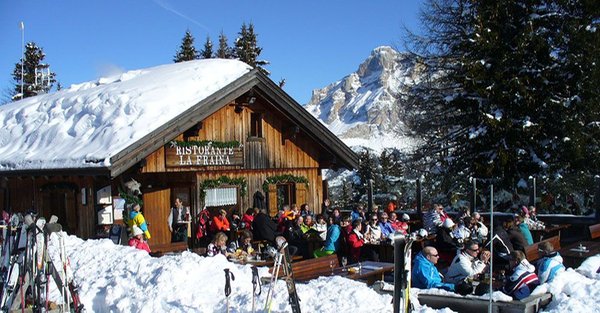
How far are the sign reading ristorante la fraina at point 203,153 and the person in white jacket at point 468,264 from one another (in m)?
8.41

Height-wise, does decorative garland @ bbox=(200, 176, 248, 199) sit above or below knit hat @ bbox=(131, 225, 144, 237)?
above

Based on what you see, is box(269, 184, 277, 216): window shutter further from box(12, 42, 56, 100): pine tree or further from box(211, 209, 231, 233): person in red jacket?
box(12, 42, 56, 100): pine tree

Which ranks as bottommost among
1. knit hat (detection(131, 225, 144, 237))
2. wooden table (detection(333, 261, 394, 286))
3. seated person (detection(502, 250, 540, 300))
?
wooden table (detection(333, 261, 394, 286))

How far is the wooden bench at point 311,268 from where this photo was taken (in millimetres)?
9719

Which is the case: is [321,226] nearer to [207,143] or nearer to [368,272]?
[207,143]

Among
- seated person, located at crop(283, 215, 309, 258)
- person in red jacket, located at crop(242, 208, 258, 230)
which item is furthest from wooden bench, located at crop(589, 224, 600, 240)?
person in red jacket, located at crop(242, 208, 258, 230)

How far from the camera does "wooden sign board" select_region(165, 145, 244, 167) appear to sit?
15.7m

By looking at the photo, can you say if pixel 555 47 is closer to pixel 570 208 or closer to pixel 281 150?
pixel 570 208

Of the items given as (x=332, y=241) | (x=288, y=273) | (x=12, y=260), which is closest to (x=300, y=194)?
(x=332, y=241)

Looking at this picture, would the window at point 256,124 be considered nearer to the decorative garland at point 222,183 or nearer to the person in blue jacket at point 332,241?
the decorative garland at point 222,183

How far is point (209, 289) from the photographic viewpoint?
28.5 ft

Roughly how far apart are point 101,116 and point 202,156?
352 cm

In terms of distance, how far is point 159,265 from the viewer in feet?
31.4

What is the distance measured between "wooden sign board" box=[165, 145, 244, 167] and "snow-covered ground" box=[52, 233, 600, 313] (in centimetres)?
531
